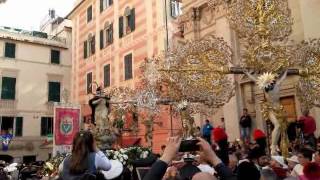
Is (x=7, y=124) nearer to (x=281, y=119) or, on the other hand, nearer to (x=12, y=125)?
(x=12, y=125)

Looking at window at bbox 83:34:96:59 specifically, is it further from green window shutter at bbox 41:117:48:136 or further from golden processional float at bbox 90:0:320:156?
golden processional float at bbox 90:0:320:156

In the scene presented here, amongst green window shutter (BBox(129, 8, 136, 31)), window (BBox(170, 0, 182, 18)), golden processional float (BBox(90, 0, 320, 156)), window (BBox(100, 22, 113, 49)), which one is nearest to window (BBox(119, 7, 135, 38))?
green window shutter (BBox(129, 8, 136, 31))

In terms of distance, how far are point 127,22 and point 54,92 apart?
1102 centimetres

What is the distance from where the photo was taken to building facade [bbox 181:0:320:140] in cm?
1309

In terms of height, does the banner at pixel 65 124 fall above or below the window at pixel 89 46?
below

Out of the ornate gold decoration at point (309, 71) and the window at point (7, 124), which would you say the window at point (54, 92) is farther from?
the ornate gold decoration at point (309, 71)

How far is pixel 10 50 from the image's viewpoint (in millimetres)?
30406

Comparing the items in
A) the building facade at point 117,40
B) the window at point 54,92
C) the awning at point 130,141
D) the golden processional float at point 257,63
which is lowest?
the awning at point 130,141

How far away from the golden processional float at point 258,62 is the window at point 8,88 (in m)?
20.6

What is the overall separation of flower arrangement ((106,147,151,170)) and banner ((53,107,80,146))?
17.3ft

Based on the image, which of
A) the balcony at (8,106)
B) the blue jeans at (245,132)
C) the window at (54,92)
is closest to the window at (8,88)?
the balcony at (8,106)

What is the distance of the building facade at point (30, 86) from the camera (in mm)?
29305

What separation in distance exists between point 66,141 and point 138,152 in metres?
5.61

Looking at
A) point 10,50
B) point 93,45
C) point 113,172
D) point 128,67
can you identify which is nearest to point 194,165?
point 113,172
